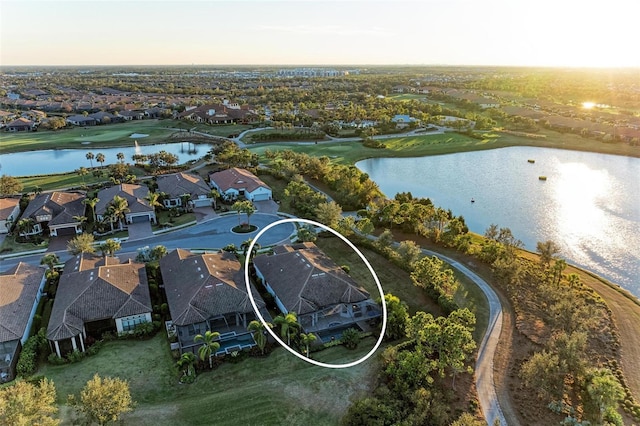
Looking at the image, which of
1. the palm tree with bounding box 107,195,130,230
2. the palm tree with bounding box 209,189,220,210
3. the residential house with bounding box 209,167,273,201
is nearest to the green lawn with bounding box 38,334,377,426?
the palm tree with bounding box 107,195,130,230

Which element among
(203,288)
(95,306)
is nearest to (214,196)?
(203,288)

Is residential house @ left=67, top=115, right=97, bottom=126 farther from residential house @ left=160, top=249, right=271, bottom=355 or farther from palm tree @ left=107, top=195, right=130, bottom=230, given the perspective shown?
residential house @ left=160, top=249, right=271, bottom=355

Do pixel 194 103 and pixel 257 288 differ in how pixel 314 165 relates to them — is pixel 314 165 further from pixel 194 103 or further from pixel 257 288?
pixel 194 103

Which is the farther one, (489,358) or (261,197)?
(261,197)

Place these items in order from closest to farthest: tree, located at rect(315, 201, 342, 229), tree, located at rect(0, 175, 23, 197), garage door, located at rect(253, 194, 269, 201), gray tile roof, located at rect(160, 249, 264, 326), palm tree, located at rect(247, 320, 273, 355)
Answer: palm tree, located at rect(247, 320, 273, 355), gray tile roof, located at rect(160, 249, 264, 326), tree, located at rect(315, 201, 342, 229), tree, located at rect(0, 175, 23, 197), garage door, located at rect(253, 194, 269, 201)

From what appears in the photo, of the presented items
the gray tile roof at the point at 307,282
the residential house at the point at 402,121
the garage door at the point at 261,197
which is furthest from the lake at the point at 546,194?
the residential house at the point at 402,121

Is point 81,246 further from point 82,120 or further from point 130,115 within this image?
point 130,115
